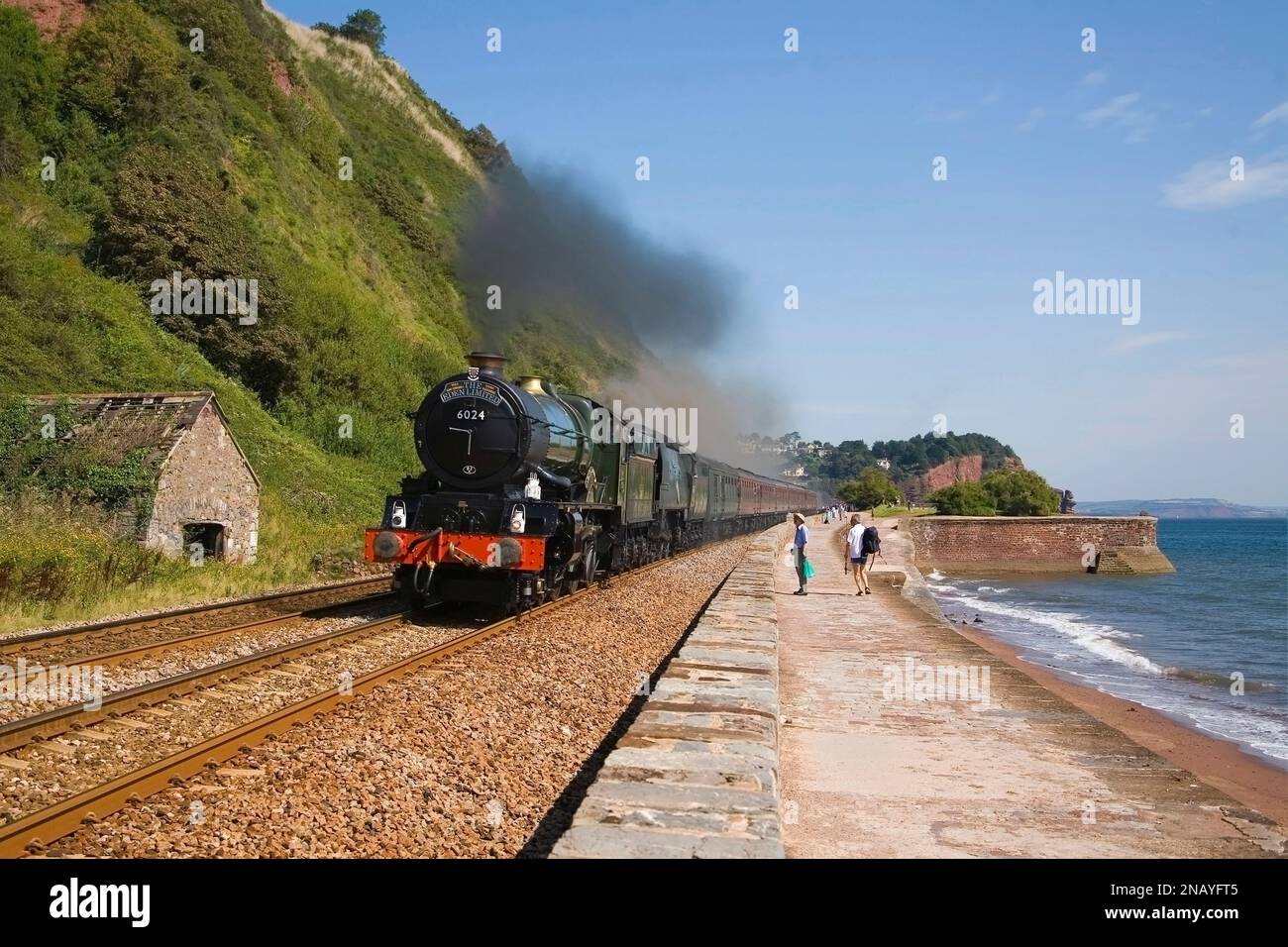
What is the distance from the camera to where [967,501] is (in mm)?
70500

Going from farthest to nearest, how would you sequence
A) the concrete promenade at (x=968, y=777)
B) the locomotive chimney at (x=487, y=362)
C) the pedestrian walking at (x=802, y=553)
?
the pedestrian walking at (x=802, y=553), the locomotive chimney at (x=487, y=362), the concrete promenade at (x=968, y=777)

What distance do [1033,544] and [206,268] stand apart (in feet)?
166

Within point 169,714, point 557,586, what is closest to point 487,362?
point 557,586

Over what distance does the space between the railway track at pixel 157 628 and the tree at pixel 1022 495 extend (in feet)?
204

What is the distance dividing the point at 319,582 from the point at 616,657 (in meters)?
8.51

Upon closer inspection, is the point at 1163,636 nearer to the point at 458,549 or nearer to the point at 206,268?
the point at 458,549

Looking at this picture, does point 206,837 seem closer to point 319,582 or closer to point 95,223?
point 319,582

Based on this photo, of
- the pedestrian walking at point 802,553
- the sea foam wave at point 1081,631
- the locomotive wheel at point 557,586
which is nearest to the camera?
the locomotive wheel at point 557,586

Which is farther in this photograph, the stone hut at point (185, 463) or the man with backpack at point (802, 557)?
the man with backpack at point (802, 557)

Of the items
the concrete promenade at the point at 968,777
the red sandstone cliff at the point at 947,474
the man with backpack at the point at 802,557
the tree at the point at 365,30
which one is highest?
the tree at the point at 365,30

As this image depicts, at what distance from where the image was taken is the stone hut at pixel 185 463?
1547 centimetres

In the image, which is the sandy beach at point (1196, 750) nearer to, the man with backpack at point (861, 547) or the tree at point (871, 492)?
the man with backpack at point (861, 547)

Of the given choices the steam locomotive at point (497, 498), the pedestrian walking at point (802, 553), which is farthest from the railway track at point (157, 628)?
the pedestrian walking at point (802, 553)

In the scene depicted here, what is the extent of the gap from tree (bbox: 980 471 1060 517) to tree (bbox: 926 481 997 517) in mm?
554
